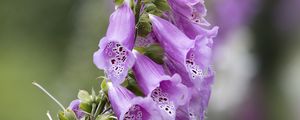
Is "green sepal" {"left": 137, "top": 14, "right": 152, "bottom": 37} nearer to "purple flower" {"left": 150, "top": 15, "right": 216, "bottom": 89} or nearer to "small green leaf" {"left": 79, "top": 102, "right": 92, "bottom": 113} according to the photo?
"purple flower" {"left": 150, "top": 15, "right": 216, "bottom": 89}

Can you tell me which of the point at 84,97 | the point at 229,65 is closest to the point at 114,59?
the point at 84,97

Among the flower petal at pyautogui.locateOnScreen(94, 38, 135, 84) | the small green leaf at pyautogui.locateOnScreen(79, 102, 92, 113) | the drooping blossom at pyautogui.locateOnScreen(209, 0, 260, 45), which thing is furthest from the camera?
the drooping blossom at pyautogui.locateOnScreen(209, 0, 260, 45)

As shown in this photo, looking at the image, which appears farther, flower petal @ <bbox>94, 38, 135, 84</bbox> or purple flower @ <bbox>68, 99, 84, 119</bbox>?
purple flower @ <bbox>68, 99, 84, 119</bbox>

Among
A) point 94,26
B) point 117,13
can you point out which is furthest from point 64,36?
point 117,13

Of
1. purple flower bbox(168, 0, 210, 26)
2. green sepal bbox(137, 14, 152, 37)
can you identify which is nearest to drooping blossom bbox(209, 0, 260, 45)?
purple flower bbox(168, 0, 210, 26)

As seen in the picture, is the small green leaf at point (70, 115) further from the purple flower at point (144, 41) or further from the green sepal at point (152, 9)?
the green sepal at point (152, 9)

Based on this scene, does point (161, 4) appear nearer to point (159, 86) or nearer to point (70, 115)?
point (159, 86)
